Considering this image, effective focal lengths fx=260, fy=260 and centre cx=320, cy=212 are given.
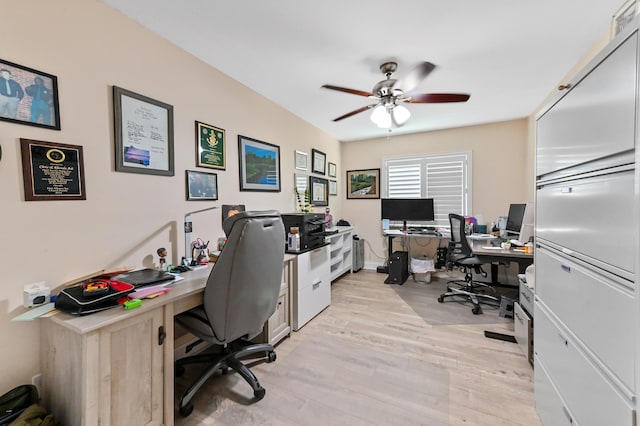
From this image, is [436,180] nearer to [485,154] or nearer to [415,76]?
[485,154]

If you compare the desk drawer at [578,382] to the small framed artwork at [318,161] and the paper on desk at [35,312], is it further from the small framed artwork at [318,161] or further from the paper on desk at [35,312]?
the small framed artwork at [318,161]

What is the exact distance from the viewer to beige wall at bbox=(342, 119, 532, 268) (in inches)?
154

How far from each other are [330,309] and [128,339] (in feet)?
7.22

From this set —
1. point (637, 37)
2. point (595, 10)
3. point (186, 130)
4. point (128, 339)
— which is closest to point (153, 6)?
point (186, 130)

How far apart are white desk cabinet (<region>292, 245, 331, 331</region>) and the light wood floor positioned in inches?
5.0

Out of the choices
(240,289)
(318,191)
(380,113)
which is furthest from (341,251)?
(240,289)

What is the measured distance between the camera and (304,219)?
8.96 feet

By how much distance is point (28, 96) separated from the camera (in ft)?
4.26

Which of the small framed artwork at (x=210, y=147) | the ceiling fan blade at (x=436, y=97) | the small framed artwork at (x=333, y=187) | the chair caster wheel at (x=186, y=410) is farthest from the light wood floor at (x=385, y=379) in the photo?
the small framed artwork at (x=333, y=187)

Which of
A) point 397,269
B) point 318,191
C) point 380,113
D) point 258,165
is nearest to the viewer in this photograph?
point 380,113

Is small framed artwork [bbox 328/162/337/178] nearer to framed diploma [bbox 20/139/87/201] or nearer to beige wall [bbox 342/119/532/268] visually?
beige wall [bbox 342/119/532/268]

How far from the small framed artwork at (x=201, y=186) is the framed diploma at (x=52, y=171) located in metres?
0.71

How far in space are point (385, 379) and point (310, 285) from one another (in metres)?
1.13

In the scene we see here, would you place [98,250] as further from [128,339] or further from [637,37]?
[637,37]
